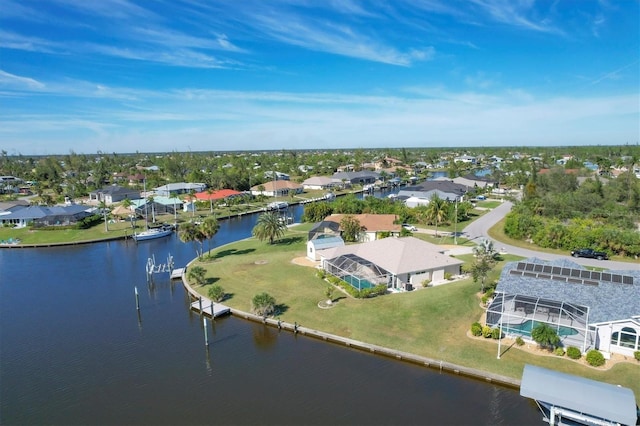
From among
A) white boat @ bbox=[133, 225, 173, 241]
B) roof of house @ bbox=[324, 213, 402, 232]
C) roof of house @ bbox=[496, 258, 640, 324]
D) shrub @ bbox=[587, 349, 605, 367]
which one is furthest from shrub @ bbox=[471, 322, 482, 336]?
white boat @ bbox=[133, 225, 173, 241]

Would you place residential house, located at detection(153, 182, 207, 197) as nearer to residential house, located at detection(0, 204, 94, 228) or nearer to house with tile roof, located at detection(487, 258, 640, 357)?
residential house, located at detection(0, 204, 94, 228)

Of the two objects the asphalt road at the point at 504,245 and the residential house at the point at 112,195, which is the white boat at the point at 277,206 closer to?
the residential house at the point at 112,195

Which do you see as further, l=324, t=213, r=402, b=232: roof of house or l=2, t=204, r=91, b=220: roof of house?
l=2, t=204, r=91, b=220: roof of house

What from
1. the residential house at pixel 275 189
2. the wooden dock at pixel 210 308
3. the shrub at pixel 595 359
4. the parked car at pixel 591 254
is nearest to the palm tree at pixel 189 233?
the wooden dock at pixel 210 308

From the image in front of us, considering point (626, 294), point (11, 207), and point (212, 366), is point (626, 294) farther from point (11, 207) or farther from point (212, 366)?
point (11, 207)

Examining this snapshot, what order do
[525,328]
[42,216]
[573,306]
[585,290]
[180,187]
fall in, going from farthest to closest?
1. [180,187]
2. [42,216]
3. [585,290]
4. [525,328]
5. [573,306]

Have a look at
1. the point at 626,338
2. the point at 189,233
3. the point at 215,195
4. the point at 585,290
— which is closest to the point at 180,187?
the point at 215,195

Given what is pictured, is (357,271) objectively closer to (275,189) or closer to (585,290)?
(585,290)
